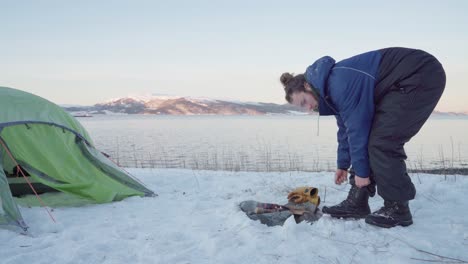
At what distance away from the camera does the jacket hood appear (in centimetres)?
325

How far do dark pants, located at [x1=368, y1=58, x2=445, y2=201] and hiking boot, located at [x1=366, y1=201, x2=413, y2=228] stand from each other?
0.09 m

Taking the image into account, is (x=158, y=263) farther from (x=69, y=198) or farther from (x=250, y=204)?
(x=69, y=198)

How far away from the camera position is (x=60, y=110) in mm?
5027

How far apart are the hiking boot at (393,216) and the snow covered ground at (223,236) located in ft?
0.20

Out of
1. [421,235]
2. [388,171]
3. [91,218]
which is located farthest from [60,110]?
[421,235]

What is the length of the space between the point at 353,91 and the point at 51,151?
3.47m

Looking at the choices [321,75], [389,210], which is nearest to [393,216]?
[389,210]

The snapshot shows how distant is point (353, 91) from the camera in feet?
10.3

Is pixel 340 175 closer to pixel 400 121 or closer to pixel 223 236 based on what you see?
pixel 400 121

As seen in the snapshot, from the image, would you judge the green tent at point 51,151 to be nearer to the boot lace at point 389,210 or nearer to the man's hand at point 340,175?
the man's hand at point 340,175

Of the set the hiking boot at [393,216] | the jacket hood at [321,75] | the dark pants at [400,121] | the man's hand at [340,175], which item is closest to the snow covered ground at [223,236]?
the hiking boot at [393,216]

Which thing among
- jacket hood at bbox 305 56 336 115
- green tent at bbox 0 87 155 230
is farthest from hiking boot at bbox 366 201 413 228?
green tent at bbox 0 87 155 230

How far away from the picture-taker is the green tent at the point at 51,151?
14.6 feet

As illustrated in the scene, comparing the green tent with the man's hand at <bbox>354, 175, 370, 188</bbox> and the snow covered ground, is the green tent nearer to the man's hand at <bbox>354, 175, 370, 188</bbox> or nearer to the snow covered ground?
the snow covered ground
